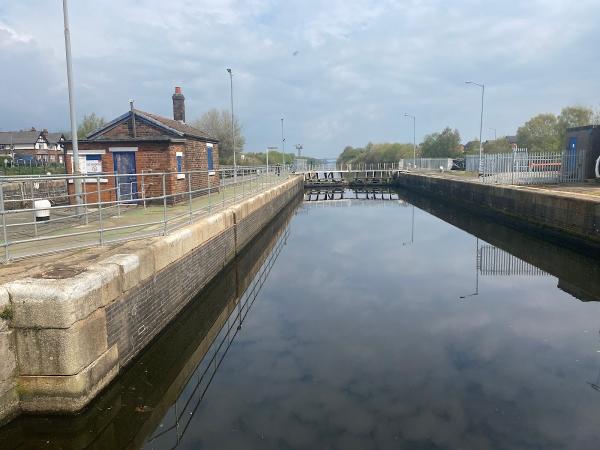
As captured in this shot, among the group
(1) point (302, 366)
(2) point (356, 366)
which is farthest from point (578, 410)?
(1) point (302, 366)

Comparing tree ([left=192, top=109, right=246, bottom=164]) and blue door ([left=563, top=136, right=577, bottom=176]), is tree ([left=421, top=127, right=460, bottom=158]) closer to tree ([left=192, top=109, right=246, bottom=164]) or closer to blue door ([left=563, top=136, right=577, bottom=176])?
tree ([left=192, top=109, right=246, bottom=164])

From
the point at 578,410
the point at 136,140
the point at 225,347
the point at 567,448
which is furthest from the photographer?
the point at 136,140

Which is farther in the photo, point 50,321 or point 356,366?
point 356,366

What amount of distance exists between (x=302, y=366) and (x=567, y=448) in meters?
3.68

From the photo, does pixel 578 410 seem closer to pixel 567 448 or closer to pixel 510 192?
pixel 567 448

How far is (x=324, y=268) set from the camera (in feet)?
47.4

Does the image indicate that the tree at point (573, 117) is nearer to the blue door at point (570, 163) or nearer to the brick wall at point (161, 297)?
the blue door at point (570, 163)

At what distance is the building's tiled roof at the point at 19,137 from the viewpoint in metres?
77.3

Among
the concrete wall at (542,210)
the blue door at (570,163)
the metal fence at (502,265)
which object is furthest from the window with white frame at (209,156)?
the blue door at (570,163)

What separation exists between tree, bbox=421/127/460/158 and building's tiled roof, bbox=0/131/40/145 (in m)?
63.4

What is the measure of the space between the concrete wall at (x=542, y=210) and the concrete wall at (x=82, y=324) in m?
13.1

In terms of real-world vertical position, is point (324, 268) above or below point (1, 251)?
below

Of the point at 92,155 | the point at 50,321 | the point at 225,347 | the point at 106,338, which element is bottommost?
the point at 225,347

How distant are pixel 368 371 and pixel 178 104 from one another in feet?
70.5
